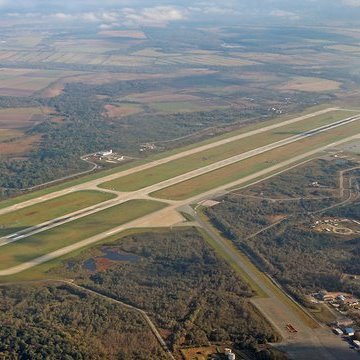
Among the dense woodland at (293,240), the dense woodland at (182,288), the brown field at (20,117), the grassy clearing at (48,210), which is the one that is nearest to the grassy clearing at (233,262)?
the dense woodland at (182,288)

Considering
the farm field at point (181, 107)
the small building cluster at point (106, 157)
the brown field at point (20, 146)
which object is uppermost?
the farm field at point (181, 107)

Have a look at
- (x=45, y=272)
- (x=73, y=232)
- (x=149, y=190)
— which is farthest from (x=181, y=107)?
(x=45, y=272)

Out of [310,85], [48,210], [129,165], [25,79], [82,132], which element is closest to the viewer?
[48,210]

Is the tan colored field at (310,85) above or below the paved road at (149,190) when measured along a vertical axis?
above

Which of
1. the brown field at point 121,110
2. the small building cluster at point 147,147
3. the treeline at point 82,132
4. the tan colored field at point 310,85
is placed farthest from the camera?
the tan colored field at point 310,85

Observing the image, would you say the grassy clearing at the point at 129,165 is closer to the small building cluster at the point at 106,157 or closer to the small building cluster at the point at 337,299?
the small building cluster at the point at 106,157

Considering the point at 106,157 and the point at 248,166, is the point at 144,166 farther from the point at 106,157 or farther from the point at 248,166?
the point at 248,166

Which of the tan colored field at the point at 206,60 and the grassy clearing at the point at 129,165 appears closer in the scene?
the grassy clearing at the point at 129,165

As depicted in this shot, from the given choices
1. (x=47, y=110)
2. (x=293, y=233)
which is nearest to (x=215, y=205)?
(x=293, y=233)
